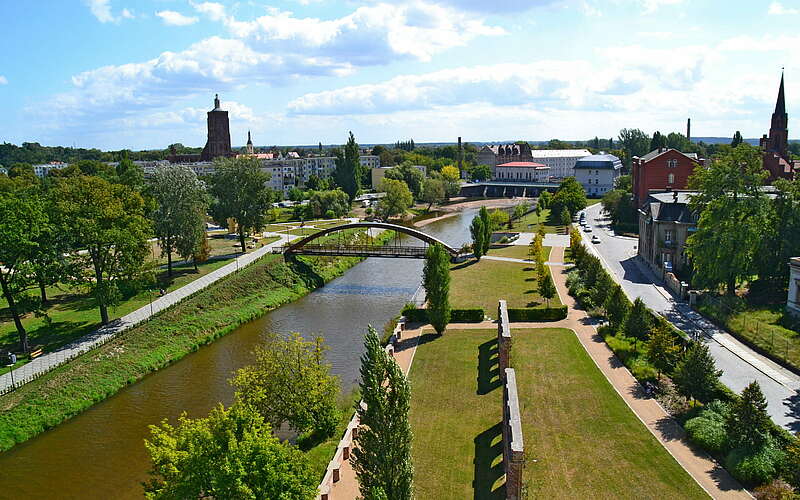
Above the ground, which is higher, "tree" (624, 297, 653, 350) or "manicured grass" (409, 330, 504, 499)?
"tree" (624, 297, 653, 350)

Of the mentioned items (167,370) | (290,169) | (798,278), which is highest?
(290,169)

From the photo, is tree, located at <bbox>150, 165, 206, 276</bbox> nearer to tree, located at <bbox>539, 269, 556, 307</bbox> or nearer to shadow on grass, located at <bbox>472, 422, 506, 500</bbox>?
tree, located at <bbox>539, 269, 556, 307</bbox>

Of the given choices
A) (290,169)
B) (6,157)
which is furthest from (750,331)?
(6,157)

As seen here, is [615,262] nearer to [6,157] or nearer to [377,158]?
[377,158]

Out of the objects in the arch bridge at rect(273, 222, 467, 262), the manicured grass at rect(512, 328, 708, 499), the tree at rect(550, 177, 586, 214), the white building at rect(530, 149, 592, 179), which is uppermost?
the white building at rect(530, 149, 592, 179)

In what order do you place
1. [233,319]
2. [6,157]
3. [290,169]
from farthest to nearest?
1. [6,157]
2. [290,169]
3. [233,319]

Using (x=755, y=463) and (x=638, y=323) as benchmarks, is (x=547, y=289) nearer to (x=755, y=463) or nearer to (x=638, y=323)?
(x=638, y=323)

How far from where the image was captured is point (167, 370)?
34.7m

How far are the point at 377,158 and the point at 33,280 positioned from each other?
130166 millimetres

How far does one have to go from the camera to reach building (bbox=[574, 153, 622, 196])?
115812 mm

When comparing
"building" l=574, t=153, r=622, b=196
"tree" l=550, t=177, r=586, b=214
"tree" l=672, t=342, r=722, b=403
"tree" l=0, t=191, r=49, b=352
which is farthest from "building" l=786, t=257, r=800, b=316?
"building" l=574, t=153, r=622, b=196

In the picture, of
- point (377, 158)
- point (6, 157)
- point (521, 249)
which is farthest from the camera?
point (6, 157)

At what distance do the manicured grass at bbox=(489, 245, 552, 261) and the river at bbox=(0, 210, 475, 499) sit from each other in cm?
1431

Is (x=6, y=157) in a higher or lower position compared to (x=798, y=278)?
higher
